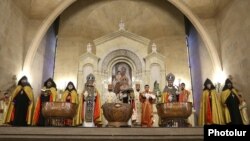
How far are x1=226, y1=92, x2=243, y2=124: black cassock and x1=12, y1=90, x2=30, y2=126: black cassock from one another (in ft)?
20.0

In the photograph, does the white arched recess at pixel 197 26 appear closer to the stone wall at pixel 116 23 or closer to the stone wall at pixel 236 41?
the stone wall at pixel 236 41

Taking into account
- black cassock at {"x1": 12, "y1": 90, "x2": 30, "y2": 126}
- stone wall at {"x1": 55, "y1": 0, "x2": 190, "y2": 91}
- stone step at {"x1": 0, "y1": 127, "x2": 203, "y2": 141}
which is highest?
stone wall at {"x1": 55, "y1": 0, "x2": 190, "y2": 91}

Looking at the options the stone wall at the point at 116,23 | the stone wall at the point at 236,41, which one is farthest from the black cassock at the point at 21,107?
the stone wall at the point at 236,41

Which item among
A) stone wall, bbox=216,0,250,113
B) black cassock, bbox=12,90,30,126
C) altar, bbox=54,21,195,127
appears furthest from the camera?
altar, bbox=54,21,195,127

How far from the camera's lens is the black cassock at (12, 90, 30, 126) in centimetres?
803

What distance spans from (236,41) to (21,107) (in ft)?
24.4

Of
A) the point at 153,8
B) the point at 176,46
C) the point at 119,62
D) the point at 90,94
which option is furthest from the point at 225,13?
the point at 90,94

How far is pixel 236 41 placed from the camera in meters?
9.28

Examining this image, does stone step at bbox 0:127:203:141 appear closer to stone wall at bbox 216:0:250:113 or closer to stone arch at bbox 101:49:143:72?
stone wall at bbox 216:0:250:113

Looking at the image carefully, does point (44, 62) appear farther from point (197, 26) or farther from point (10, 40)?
point (197, 26)

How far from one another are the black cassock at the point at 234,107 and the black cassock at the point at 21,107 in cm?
610

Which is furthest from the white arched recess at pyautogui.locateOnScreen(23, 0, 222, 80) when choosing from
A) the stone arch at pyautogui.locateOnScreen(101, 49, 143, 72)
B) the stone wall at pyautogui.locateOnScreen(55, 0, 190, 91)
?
the stone arch at pyautogui.locateOnScreen(101, 49, 143, 72)

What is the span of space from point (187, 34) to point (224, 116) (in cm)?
588

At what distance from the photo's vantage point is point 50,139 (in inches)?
183
